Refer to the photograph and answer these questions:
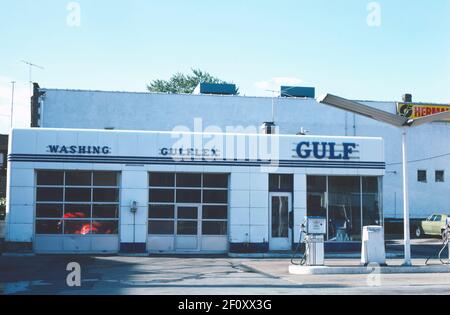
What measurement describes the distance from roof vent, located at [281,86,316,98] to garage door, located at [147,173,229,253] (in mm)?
20705

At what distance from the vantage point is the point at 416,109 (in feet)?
147

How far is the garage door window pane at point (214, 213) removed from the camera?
2677 cm

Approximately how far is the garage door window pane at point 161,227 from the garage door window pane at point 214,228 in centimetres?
142

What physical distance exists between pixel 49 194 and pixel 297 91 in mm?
25549

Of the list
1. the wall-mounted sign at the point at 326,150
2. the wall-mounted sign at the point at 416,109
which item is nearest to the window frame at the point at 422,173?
the wall-mounted sign at the point at 416,109

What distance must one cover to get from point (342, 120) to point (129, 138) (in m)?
21.1

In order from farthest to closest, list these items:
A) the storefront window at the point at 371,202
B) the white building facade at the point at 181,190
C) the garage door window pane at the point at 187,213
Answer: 1. the storefront window at the point at 371,202
2. the garage door window pane at the point at 187,213
3. the white building facade at the point at 181,190

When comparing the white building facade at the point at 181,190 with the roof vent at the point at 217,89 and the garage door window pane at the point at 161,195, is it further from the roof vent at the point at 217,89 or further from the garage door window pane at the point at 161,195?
the roof vent at the point at 217,89

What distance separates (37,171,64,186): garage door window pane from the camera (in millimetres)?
25844

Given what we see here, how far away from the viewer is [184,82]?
79250mm

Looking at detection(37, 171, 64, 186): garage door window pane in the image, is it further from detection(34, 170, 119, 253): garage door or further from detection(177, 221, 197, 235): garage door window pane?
detection(177, 221, 197, 235): garage door window pane

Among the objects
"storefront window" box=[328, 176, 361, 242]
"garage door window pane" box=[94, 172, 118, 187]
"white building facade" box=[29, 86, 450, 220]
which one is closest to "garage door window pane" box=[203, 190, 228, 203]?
"garage door window pane" box=[94, 172, 118, 187]
